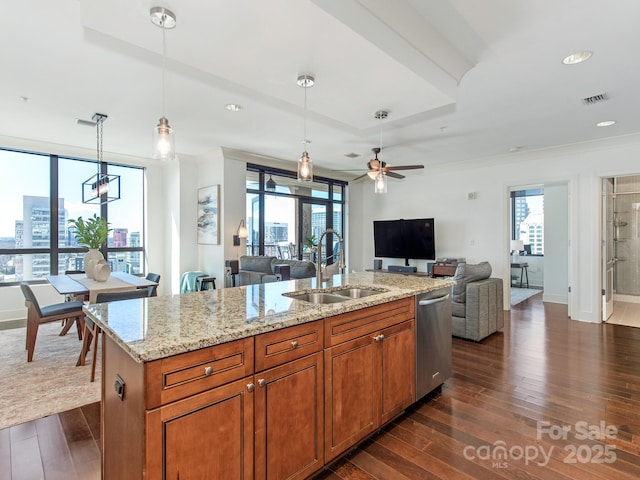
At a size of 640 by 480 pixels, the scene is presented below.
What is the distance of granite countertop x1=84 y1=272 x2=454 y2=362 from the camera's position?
1257mm

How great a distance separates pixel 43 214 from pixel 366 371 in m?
6.21

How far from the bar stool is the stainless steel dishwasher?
413 cm

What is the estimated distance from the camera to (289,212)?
280 inches

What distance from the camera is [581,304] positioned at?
5.19 meters

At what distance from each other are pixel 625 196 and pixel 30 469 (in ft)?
29.5

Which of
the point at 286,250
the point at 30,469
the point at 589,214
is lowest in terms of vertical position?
the point at 30,469

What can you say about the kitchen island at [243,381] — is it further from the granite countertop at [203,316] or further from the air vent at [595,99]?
the air vent at [595,99]

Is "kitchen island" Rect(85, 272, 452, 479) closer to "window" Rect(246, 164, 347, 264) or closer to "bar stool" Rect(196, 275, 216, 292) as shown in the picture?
"bar stool" Rect(196, 275, 216, 292)

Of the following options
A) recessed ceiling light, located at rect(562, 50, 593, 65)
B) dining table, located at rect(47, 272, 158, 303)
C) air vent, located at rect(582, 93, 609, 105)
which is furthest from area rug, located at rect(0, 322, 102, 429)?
air vent, located at rect(582, 93, 609, 105)

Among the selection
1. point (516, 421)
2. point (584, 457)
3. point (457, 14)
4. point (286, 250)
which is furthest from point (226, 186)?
point (584, 457)

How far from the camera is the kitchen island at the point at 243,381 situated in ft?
4.00

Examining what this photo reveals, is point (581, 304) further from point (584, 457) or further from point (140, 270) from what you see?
point (140, 270)

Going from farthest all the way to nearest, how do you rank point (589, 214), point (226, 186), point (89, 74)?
point (226, 186) → point (589, 214) → point (89, 74)

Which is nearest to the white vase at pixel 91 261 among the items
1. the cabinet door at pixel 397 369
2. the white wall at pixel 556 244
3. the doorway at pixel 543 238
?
the cabinet door at pixel 397 369
